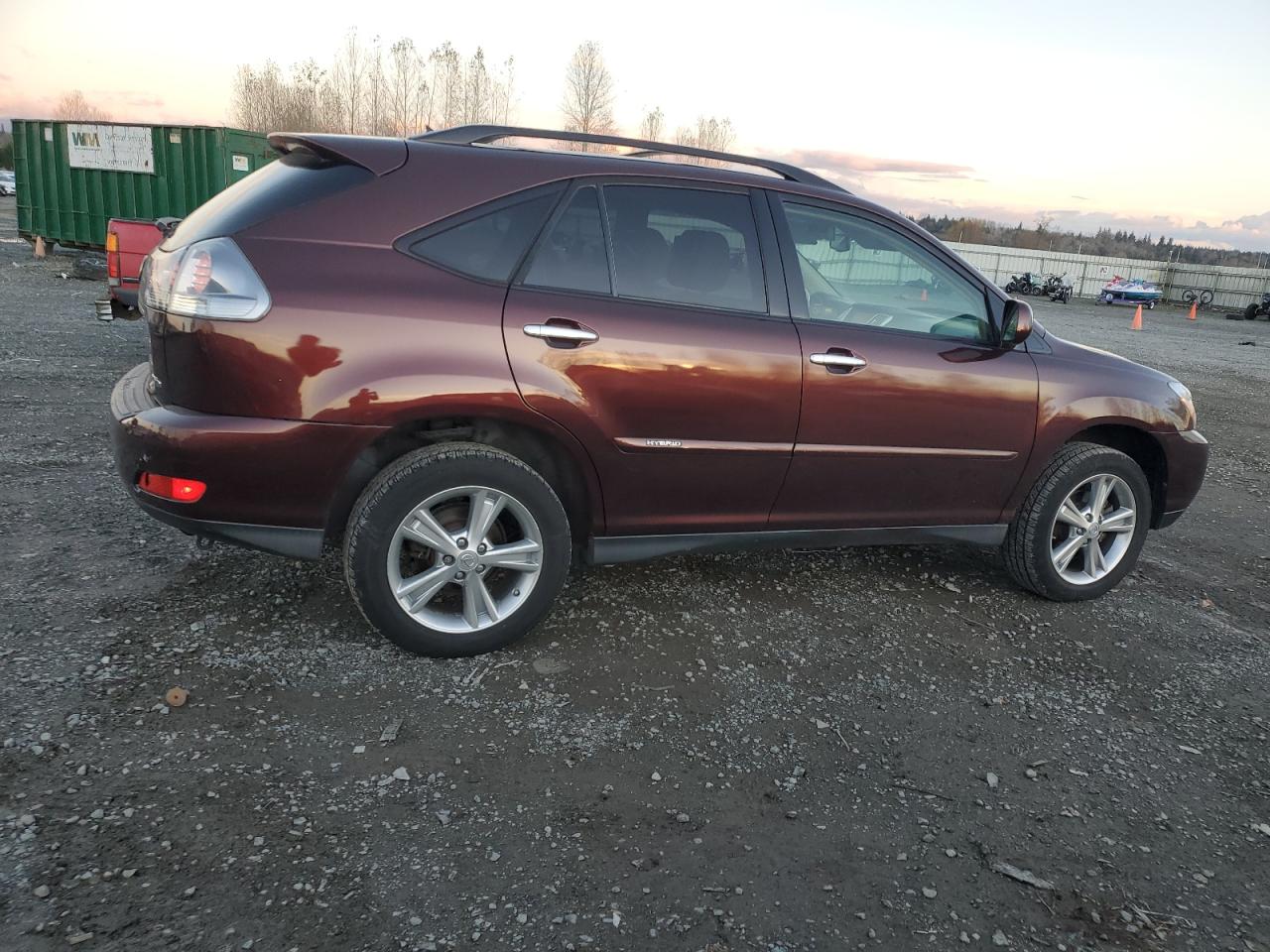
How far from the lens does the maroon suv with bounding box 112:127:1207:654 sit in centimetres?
296

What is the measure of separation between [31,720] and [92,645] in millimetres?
490

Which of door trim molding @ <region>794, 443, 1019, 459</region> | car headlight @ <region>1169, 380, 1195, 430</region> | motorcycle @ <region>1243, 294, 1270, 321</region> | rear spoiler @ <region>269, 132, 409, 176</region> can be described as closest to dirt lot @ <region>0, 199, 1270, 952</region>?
door trim molding @ <region>794, 443, 1019, 459</region>

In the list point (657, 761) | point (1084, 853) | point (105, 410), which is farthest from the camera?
point (105, 410)

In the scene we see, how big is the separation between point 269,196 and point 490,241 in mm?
747

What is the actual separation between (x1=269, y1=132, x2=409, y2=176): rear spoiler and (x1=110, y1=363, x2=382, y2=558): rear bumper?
920 mm

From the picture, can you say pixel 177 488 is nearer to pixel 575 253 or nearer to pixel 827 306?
pixel 575 253

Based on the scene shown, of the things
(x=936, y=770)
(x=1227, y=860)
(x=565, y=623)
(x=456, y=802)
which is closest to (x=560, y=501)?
(x=565, y=623)

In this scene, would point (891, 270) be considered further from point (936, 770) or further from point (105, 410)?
point (105, 410)

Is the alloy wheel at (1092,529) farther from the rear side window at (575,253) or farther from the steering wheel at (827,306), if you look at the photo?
the rear side window at (575,253)

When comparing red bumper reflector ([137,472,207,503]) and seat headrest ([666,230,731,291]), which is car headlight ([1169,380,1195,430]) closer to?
seat headrest ([666,230,731,291])

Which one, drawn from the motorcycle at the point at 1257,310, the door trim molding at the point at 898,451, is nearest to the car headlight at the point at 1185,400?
the door trim molding at the point at 898,451

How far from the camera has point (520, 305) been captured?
3.16 meters

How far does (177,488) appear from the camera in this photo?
2.97 metres

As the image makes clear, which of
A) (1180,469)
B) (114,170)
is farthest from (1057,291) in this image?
(1180,469)
